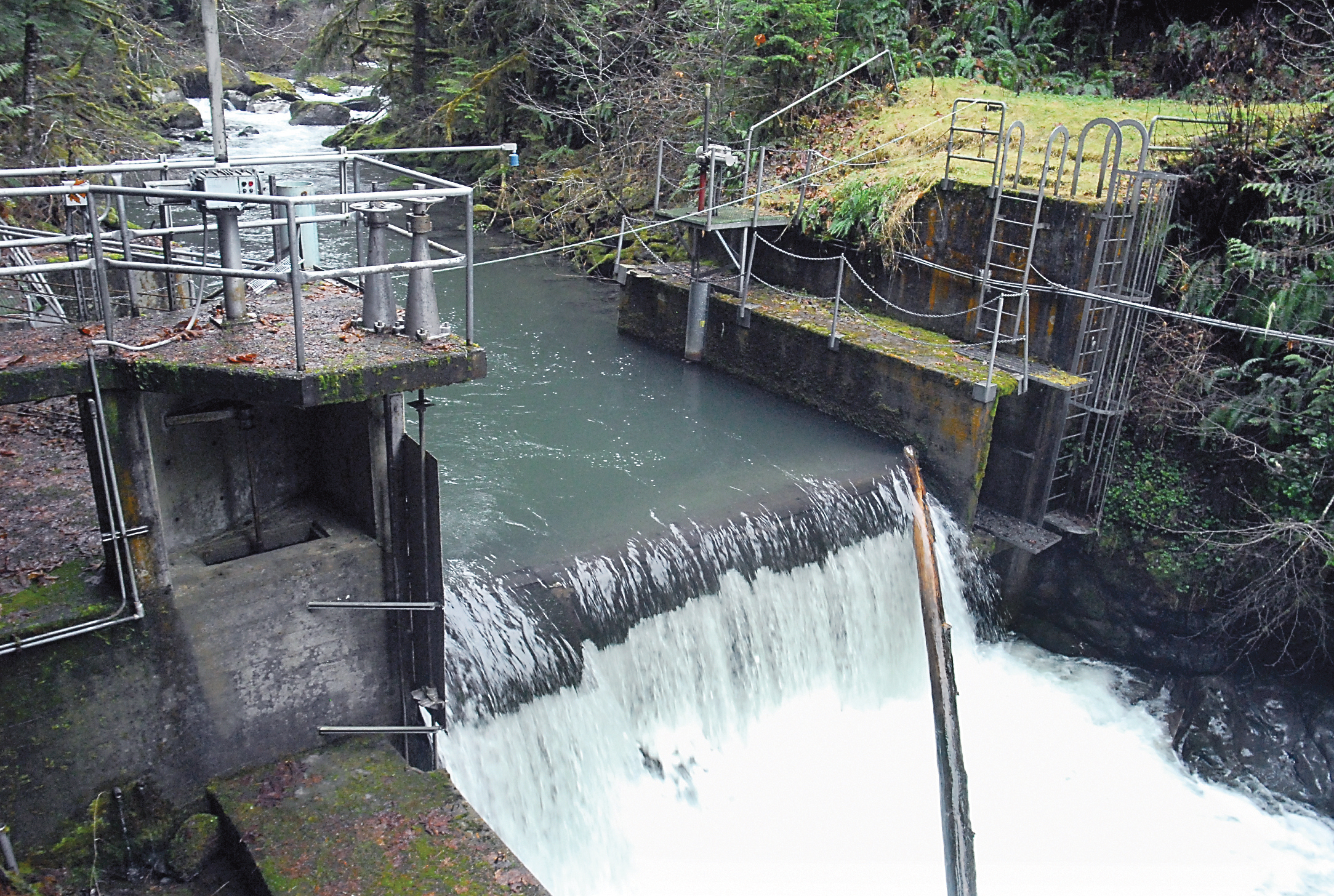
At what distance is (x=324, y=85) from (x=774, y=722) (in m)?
40.5

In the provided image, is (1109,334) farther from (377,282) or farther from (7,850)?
(7,850)

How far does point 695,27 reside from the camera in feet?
71.5

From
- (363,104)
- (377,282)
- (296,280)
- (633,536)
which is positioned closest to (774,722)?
(633,536)

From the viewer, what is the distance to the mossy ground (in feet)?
20.0

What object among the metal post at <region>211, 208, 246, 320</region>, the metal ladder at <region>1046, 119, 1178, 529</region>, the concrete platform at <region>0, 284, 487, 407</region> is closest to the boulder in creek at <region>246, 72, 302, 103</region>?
the metal ladder at <region>1046, 119, 1178, 529</region>

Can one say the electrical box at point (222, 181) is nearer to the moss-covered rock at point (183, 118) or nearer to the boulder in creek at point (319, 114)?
the moss-covered rock at point (183, 118)

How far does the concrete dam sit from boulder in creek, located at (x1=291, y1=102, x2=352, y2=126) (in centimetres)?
2313

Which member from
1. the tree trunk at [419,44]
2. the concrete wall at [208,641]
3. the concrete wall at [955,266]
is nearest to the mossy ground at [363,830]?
the concrete wall at [208,641]

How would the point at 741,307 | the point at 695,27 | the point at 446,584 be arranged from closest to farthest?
the point at 446,584
the point at 741,307
the point at 695,27

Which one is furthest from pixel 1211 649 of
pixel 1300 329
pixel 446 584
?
pixel 446 584

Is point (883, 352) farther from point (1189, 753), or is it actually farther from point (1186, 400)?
point (1189, 753)

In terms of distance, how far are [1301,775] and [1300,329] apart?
465 cm

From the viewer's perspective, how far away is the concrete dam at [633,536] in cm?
618

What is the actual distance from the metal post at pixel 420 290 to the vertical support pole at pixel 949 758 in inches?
186
